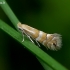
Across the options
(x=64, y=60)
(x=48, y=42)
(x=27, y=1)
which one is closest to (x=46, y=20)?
(x=27, y=1)

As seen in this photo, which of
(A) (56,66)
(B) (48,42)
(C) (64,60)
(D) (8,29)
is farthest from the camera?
(C) (64,60)

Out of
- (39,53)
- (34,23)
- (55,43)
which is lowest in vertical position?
(39,53)

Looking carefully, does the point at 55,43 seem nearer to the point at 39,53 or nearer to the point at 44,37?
the point at 44,37

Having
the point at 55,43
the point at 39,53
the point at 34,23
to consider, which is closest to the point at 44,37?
the point at 55,43

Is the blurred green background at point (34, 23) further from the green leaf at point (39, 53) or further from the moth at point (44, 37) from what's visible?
the green leaf at point (39, 53)

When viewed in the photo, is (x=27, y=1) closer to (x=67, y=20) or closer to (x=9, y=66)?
(x=67, y=20)

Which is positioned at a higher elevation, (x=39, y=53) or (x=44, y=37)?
(x=44, y=37)
